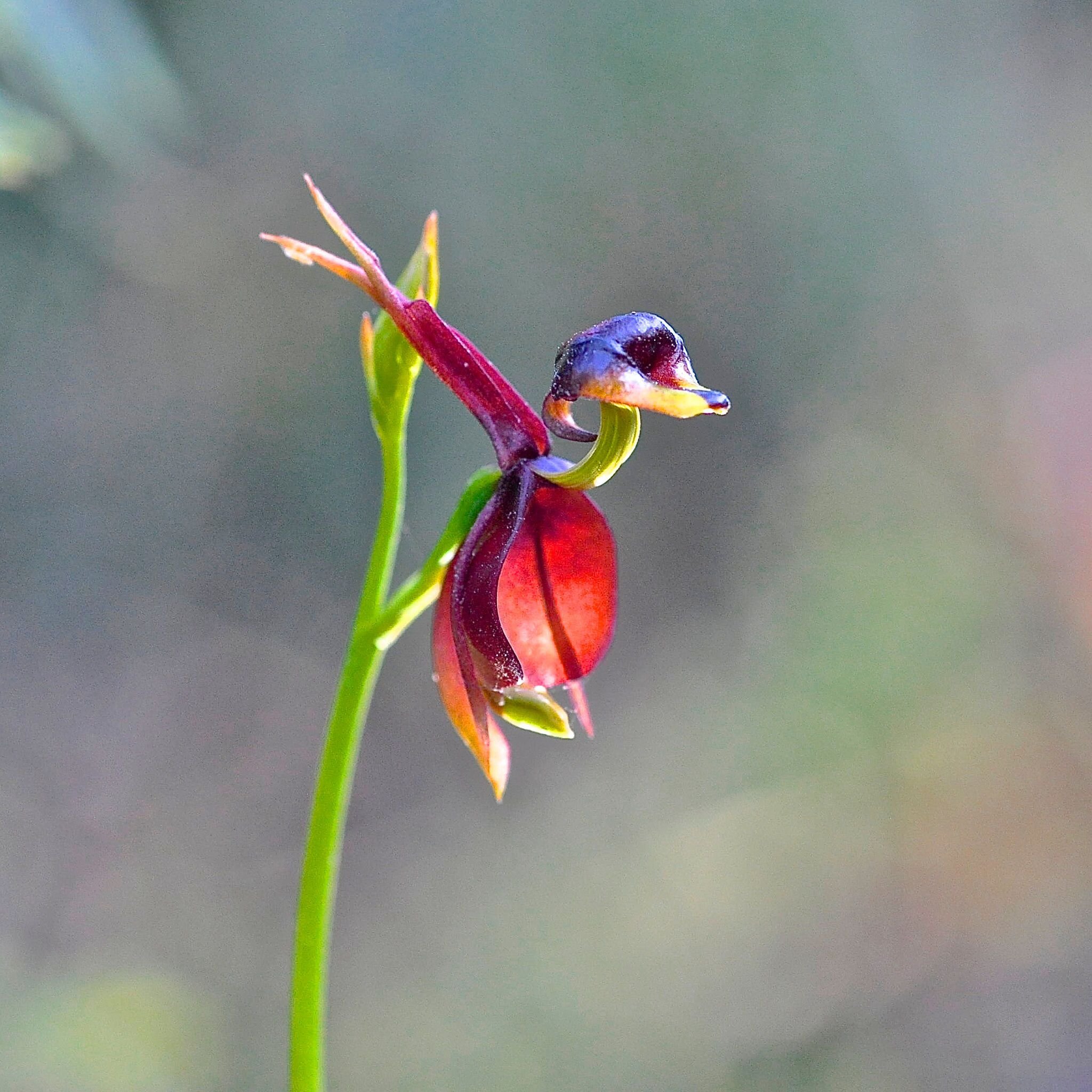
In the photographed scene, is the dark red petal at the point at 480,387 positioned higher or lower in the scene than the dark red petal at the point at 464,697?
higher

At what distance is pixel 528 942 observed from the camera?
194 centimetres

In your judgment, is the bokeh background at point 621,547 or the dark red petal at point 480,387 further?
the bokeh background at point 621,547

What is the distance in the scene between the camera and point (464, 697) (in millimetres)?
477

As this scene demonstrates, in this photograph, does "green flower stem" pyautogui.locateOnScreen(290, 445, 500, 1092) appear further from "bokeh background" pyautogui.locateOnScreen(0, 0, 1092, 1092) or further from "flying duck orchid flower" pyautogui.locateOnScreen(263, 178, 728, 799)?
"bokeh background" pyautogui.locateOnScreen(0, 0, 1092, 1092)

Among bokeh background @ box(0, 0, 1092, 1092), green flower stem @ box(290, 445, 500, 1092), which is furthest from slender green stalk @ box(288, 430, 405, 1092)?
bokeh background @ box(0, 0, 1092, 1092)

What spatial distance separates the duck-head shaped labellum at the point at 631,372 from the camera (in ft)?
1.26

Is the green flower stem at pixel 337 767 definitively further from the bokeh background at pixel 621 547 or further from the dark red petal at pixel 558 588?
the bokeh background at pixel 621 547

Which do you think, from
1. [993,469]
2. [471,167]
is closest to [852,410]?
[993,469]

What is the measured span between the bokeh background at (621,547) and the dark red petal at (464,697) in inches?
59.3

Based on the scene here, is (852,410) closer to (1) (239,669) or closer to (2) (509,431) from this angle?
(1) (239,669)

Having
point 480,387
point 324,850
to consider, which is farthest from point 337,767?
point 480,387

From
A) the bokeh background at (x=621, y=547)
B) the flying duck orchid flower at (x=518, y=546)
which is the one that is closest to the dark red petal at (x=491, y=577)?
the flying duck orchid flower at (x=518, y=546)

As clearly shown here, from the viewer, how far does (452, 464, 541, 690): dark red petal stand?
1.45 feet

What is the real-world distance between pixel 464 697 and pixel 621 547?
1.82 m
